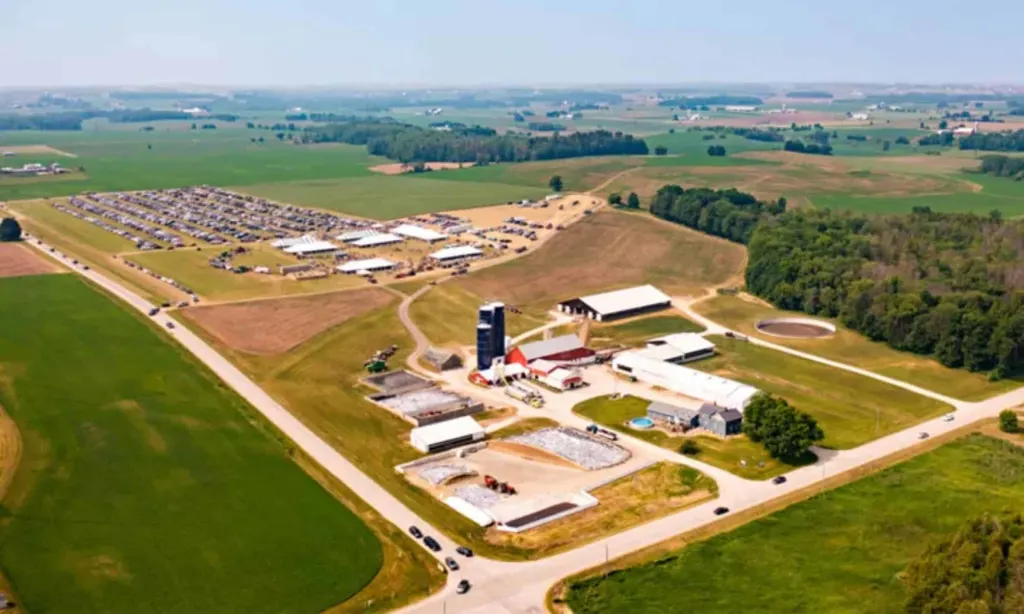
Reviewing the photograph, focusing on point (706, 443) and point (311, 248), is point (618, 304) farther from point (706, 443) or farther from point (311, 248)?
point (311, 248)

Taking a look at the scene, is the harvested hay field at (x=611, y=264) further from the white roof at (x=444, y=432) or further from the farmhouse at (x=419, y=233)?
the white roof at (x=444, y=432)

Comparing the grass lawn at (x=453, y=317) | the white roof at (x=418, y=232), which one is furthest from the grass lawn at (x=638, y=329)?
the white roof at (x=418, y=232)

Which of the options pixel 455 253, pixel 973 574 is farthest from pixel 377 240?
pixel 973 574

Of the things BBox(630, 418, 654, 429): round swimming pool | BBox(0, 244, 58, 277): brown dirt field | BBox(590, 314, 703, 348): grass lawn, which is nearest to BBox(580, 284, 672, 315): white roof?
BBox(590, 314, 703, 348): grass lawn

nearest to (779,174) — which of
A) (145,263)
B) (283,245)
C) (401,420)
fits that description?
(283,245)

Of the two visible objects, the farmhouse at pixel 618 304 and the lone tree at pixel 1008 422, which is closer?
the lone tree at pixel 1008 422

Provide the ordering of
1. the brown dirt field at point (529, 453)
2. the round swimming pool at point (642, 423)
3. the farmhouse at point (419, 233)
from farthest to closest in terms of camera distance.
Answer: the farmhouse at point (419, 233)
the round swimming pool at point (642, 423)
the brown dirt field at point (529, 453)

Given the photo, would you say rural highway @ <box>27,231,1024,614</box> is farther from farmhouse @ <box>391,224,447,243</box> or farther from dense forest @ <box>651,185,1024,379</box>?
farmhouse @ <box>391,224,447,243</box>
